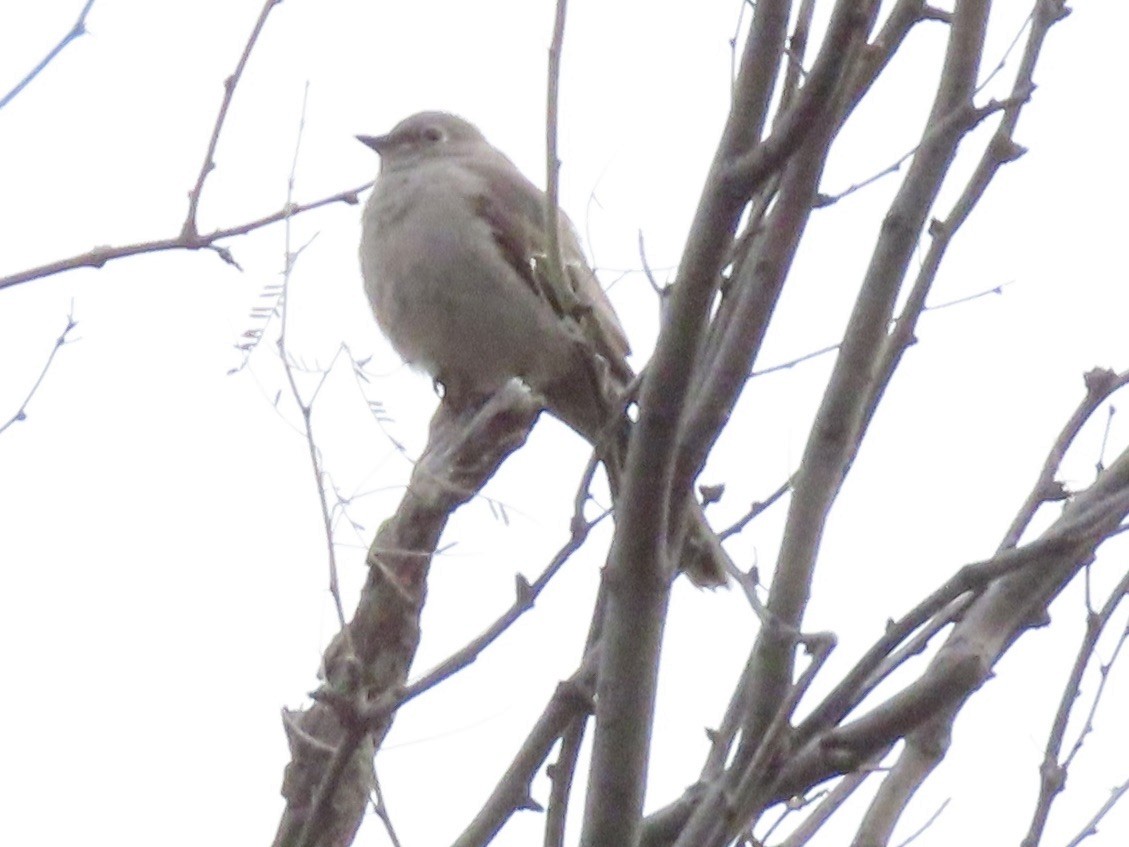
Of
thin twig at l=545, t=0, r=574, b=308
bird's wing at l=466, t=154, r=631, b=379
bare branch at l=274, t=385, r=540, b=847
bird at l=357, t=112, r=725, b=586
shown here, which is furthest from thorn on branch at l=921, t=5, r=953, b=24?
bird at l=357, t=112, r=725, b=586

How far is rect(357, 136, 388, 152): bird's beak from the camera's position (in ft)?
24.6

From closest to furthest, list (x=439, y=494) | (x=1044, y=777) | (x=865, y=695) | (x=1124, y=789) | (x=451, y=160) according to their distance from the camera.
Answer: (x=865, y=695)
(x=1044, y=777)
(x=1124, y=789)
(x=439, y=494)
(x=451, y=160)

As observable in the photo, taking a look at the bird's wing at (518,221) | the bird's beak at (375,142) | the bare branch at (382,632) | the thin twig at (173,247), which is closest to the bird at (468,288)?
the bird's wing at (518,221)

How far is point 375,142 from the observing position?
7531 mm

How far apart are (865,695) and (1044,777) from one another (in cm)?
62

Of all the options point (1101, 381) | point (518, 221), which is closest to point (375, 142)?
point (518, 221)

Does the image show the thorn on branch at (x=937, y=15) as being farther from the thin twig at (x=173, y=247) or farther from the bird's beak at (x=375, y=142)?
the bird's beak at (x=375, y=142)

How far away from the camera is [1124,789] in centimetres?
284

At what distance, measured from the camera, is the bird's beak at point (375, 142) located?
7.50 meters

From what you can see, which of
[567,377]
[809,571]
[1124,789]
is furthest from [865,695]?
[567,377]

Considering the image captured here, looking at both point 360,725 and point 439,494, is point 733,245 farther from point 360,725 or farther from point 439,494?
point 439,494

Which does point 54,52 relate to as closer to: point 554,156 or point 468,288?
point 554,156

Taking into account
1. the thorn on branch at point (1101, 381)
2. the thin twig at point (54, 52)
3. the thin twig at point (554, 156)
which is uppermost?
the thin twig at point (54, 52)

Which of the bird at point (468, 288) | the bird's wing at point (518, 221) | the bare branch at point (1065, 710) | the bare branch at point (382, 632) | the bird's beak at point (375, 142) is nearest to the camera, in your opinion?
the bare branch at point (382, 632)
